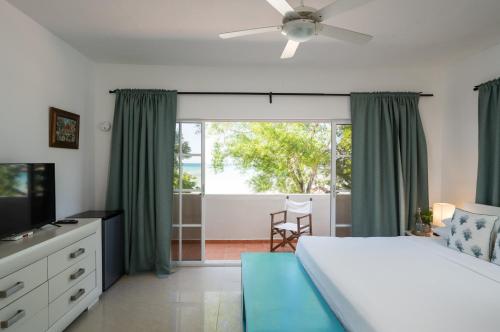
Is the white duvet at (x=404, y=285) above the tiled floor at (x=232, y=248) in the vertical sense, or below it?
above

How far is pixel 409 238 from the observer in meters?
3.05

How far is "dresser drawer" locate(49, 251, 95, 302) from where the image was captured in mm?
2196

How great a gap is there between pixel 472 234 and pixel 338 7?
2198 mm

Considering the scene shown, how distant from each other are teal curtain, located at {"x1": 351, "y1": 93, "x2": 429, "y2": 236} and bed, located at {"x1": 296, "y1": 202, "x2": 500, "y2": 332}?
87 cm

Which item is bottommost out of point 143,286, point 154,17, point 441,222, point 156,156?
point 143,286

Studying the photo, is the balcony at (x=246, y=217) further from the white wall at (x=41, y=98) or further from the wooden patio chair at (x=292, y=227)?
the white wall at (x=41, y=98)

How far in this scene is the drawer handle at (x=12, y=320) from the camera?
1.73 metres

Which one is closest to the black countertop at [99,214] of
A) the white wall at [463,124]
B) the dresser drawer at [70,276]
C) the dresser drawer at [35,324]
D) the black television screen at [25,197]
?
the dresser drawer at [70,276]

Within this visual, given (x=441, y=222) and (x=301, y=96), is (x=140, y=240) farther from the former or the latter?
(x=441, y=222)

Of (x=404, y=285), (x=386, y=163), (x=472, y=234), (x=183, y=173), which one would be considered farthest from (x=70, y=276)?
(x=386, y=163)

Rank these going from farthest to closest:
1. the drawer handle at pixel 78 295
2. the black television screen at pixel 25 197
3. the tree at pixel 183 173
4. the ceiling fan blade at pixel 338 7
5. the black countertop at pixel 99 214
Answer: the tree at pixel 183 173 → the black countertop at pixel 99 214 → the drawer handle at pixel 78 295 → the black television screen at pixel 25 197 → the ceiling fan blade at pixel 338 7

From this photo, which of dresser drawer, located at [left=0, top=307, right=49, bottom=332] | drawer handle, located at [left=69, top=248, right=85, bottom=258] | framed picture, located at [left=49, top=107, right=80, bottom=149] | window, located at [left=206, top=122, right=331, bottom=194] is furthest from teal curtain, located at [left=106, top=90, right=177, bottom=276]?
window, located at [left=206, top=122, right=331, bottom=194]

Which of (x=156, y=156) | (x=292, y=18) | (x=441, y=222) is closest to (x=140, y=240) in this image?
(x=156, y=156)

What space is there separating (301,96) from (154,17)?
2.02 m
